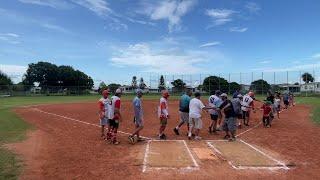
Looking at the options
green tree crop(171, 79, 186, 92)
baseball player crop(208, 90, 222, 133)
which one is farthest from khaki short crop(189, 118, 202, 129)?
green tree crop(171, 79, 186, 92)

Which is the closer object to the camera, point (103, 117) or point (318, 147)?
point (318, 147)

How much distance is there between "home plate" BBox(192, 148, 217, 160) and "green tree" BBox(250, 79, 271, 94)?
59.0m

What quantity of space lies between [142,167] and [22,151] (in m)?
4.29

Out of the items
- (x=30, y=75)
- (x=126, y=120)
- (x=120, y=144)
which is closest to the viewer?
(x=120, y=144)

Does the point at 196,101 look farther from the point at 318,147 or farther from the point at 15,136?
the point at 15,136

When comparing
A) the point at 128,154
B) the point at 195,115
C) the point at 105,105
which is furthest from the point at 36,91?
the point at 128,154

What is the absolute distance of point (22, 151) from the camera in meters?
13.3

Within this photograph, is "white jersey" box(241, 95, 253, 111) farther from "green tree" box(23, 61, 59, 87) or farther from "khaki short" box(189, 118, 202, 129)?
"green tree" box(23, 61, 59, 87)

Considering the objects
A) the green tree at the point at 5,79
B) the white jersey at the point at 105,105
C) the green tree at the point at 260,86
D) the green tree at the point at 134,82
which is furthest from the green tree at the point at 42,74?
the white jersey at the point at 105,105

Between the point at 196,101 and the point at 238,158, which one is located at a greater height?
the point at 196,101

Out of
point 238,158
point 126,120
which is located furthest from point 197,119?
point 126,120

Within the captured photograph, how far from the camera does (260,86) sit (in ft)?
239

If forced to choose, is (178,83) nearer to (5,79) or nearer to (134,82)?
(134,82)

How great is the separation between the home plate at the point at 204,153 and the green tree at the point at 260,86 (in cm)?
5898
